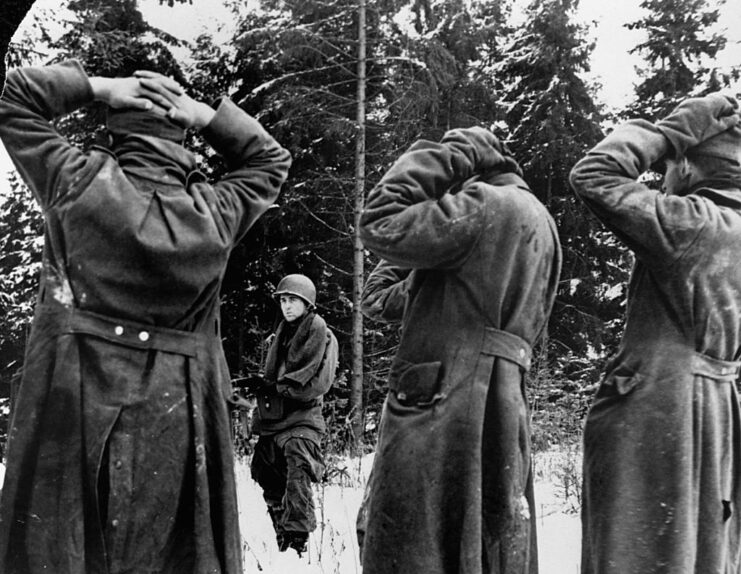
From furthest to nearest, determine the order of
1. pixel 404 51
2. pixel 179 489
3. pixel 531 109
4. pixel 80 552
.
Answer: pixel 531 109 < pixel 404 51 < pixel 179 489 < pixel 80 552

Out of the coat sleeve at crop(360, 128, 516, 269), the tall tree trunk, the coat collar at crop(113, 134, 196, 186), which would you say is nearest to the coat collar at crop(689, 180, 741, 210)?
the coat sleeve at crop(360, 128, 516, 269)

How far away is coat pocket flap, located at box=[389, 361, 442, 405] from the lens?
12.3ft

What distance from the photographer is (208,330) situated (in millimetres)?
3299

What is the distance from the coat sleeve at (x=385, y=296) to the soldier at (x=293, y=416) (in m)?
2.51

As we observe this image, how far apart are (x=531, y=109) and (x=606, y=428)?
19.4 m

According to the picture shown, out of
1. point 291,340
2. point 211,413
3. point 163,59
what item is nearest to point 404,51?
point 163,59

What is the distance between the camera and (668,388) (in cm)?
397

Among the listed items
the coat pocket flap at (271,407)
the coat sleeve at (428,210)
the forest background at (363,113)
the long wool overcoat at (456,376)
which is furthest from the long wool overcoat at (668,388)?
the forest background at (363,113)

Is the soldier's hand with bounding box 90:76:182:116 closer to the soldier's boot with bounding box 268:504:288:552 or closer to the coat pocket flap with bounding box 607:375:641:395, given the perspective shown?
the coat pocket flap with bounding box 607:375:641:395

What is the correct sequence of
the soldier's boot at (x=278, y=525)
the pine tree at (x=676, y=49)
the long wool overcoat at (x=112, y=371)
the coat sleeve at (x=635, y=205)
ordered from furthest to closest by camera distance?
the pine tree at (x=676, y=49)
the soldier's boot at (x=278, y=525)
the coat sleeve at (x=635, y=205)
the long wool overcoat at (x=112, y=371)

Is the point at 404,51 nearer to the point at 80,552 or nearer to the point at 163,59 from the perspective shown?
the point at 163,59

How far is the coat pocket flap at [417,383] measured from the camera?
3742 mm

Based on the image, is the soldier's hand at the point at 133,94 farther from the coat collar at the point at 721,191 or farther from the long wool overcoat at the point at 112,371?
the coat collar at the point at 721,191

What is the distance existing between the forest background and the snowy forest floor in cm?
111
